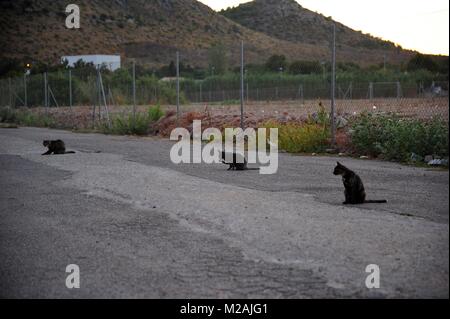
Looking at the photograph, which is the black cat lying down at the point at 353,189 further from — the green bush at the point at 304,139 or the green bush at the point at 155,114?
the green bush at the point at 155,114

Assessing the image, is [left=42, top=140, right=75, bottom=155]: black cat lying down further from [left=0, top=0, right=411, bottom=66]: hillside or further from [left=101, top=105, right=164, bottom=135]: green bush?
[left=0, top=0, right=411, bottom=66]: hillside

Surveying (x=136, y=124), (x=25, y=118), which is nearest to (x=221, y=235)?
(x=136, y=124)

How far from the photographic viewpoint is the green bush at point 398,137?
45.2 feet

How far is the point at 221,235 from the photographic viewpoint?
7.10m

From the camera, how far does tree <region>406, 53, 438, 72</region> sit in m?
14.4

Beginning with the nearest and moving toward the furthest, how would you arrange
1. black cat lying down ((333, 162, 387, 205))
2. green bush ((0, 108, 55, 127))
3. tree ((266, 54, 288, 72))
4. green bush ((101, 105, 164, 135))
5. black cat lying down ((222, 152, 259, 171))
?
black cat lying down ((333, 162, 387, 205)) < black cat lying down ((222, 152, 259, 171)) < green bush ((101, 105, 164, 135)) < green bush ((0, 108, 55, 127)) < tree ((266, 54, 288, 72))

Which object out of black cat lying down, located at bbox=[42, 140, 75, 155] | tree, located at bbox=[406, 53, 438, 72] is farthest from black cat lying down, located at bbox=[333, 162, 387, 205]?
black cat lying down, located at bbox=[42, 140, 75, 155]

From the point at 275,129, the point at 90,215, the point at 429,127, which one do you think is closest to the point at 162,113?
the point at 275,129

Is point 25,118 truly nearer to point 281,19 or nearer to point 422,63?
point 422,63

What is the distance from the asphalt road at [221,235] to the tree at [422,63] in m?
3.05

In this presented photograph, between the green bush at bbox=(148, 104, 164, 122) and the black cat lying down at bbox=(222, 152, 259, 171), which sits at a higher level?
the green bush at bbox=(148, 104, 164, 122)

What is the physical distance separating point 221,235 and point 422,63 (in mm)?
9693

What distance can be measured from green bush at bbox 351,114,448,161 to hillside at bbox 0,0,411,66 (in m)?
37.7
